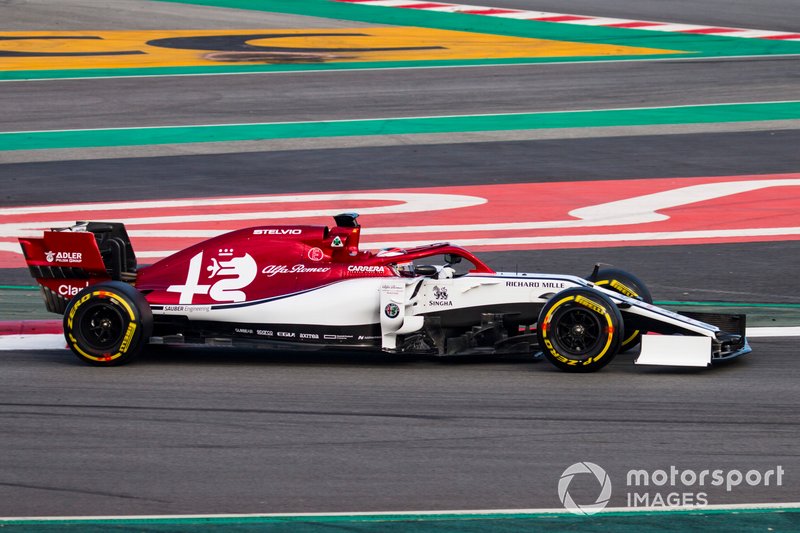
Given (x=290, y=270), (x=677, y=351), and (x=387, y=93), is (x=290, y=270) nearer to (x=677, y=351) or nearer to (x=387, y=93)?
(x=677, y=351)

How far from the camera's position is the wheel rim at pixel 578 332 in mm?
A: 9195

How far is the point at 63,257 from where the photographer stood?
33.1 ft

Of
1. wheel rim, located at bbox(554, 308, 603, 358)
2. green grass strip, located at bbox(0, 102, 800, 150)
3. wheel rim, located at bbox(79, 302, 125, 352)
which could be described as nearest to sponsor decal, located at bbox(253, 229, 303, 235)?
wheel rim, located at bbox(79, 302, 125, 352)

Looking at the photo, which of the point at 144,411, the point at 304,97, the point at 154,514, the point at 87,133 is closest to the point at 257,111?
the point at 304,97

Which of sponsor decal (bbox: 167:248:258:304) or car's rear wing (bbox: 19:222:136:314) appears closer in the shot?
sponsor decal (bbox: 167:248:258:304)

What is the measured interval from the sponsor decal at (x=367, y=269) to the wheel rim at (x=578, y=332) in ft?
4.58

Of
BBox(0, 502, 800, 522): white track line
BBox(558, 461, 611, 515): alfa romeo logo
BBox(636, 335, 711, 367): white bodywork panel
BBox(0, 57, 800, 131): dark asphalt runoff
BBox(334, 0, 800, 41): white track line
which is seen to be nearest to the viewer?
BBox(0, 502, 800, 522): white track line

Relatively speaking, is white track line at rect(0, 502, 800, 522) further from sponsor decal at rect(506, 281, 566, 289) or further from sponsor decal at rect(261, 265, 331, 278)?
sponsor decal at rect(261, 265, 331, 278)

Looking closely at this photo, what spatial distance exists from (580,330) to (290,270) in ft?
7.15

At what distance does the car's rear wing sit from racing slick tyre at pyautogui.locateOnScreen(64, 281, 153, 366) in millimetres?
373

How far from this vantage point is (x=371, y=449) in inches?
309

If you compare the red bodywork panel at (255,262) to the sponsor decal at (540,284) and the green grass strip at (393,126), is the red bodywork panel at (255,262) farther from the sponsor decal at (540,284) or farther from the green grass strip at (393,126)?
the green grass strip at (393,126)

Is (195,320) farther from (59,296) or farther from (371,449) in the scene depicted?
(371,449)

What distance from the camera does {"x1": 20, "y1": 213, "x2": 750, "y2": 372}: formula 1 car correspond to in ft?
31.1
